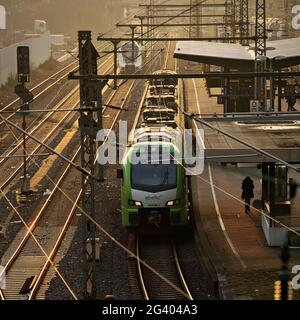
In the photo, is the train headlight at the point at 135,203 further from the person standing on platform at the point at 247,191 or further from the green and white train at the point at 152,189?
the person standing on platform at the point at 247,191

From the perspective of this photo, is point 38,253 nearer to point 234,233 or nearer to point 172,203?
point 172,203

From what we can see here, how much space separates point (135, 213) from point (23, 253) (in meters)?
1.90

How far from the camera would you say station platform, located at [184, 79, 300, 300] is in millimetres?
11313

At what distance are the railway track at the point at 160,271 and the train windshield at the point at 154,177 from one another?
101cm

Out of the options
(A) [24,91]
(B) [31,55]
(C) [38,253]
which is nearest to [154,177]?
(C) [38,253]

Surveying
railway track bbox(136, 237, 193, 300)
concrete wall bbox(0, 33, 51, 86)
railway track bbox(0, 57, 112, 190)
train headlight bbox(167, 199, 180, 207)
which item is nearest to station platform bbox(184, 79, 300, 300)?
railway track bbox(136, 237, 193, 300)

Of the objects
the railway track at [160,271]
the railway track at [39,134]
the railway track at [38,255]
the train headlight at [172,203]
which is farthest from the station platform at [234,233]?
the railway track at [39,134]

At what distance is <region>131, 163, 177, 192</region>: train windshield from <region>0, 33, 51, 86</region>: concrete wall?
25107 millimetres

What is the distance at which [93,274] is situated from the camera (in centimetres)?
1094

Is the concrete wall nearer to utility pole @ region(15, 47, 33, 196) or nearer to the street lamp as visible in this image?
the street lamp

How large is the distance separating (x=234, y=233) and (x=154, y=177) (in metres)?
1.82
